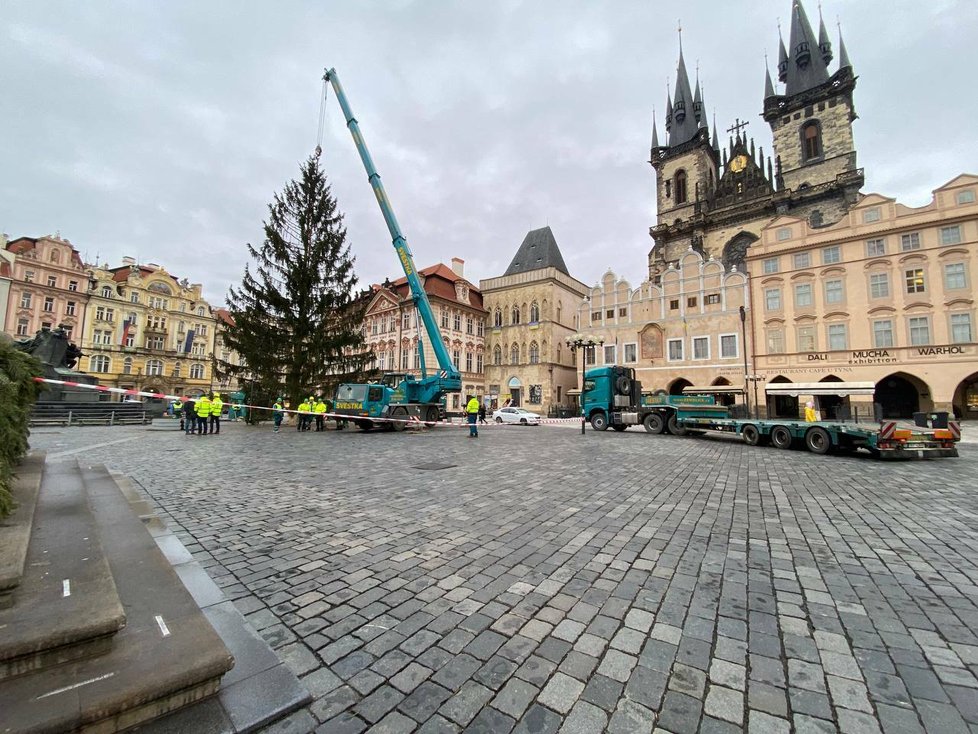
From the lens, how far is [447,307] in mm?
46656

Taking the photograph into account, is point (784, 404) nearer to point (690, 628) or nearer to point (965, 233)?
point (965, 233)

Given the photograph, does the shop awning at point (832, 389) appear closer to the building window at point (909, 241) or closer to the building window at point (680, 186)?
the building window at point (909, 241)

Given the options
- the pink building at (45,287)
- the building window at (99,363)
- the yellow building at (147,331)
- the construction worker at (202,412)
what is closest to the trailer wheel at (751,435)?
the construction worker at (202,412)

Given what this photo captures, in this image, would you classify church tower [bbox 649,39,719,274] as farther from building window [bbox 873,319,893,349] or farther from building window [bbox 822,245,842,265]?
building window [bbox 873,319,893,349]

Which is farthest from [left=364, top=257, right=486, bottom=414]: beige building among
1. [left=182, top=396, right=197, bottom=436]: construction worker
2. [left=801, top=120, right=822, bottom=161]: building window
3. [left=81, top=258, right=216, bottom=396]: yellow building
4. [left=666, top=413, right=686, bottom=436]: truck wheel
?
[left=801, top=120, right=822, bottom=161]: building window

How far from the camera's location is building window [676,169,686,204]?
52.8 m

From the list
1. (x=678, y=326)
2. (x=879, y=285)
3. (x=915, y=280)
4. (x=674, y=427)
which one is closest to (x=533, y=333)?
(x=678, y=326)

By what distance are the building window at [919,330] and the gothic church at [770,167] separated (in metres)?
16.3

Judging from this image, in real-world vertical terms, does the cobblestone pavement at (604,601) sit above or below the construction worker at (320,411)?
below

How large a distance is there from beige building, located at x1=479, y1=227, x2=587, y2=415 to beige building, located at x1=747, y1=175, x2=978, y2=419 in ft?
64.3

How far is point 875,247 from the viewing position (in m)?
29.8

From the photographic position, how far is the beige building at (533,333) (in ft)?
152

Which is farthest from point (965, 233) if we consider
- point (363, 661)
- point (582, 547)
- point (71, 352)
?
point (71, 352)

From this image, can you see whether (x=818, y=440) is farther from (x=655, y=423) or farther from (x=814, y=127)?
(x=814, y=127)
